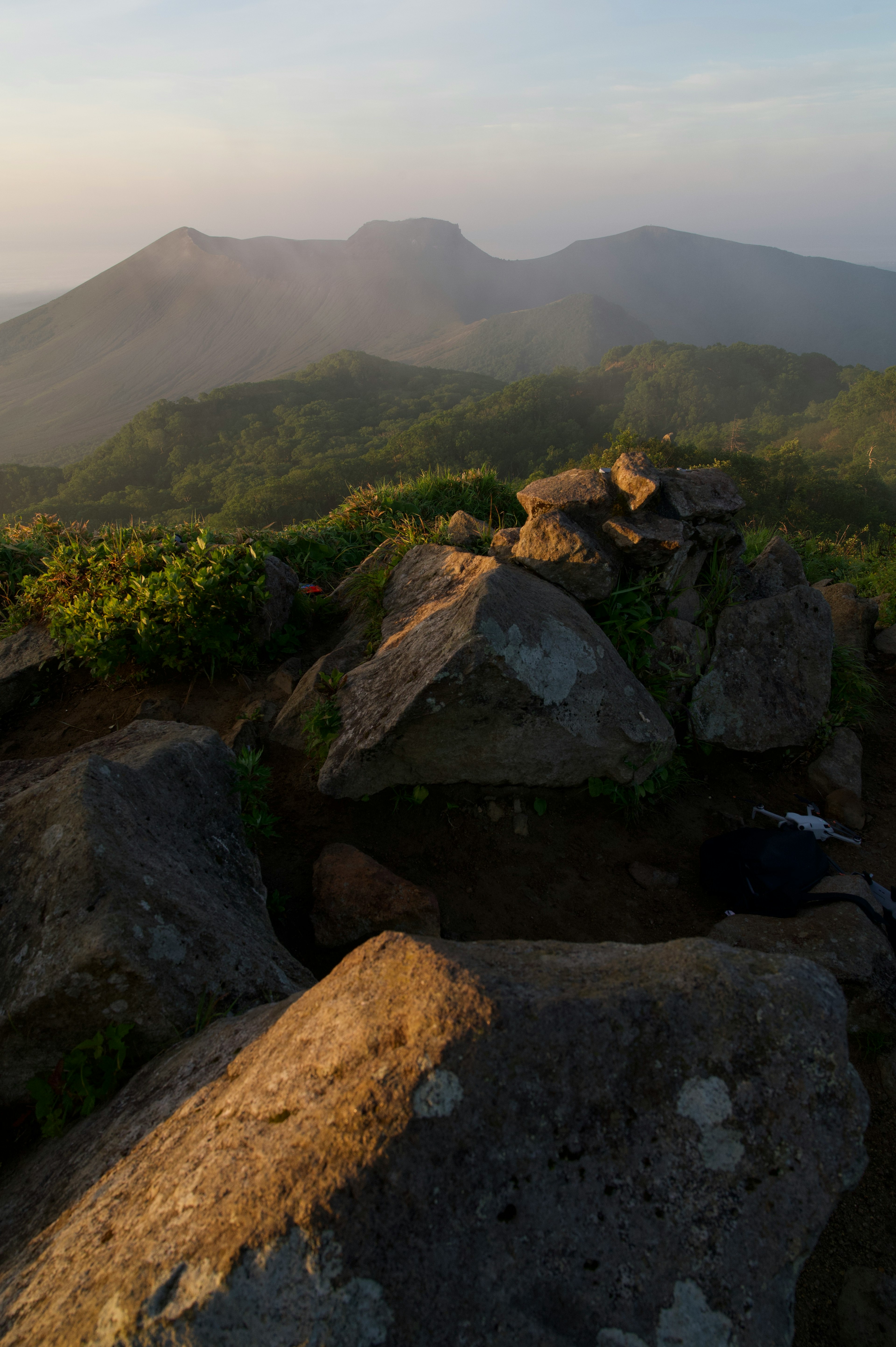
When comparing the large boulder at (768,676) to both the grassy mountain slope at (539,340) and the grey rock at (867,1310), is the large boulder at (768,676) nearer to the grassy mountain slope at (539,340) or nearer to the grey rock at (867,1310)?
the grey rock at (867,1310)

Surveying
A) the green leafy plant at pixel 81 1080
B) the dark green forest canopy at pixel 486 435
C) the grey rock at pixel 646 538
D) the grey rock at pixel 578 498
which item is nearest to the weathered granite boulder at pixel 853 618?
the grey rock at pixel 646 538

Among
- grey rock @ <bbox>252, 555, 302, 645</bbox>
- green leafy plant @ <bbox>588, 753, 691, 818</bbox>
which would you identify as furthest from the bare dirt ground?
grey rock @ <bbox>252, 555, 302, 645</bbox>

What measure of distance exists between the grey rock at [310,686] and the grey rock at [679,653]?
8.45ft

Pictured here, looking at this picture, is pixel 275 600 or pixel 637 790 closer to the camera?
pixel 637 790

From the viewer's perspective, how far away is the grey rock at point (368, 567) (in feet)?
21.5

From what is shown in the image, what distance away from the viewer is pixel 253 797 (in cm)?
440

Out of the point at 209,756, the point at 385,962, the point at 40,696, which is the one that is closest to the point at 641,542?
the point at 209,756

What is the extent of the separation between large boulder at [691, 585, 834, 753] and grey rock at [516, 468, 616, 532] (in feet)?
5.02

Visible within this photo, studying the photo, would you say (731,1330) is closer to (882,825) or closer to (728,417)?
(882,825)

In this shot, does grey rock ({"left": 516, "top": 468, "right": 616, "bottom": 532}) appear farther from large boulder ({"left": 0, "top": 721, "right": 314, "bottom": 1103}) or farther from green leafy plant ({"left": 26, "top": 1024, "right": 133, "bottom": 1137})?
green leafy plant ({"left": 26, "top": 1024, "right": 133, "bottom": 1137})

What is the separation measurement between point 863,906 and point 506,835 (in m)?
2.29

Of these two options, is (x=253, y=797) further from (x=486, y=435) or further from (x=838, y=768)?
(x=486, y=435)

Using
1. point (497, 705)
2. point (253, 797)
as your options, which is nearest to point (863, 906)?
point (497, 705)

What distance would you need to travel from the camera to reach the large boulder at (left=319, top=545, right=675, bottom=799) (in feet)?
13.8
